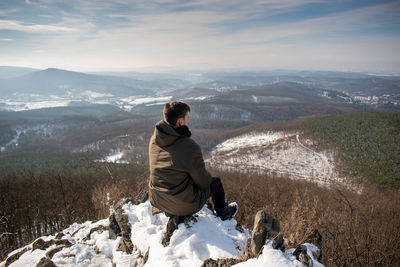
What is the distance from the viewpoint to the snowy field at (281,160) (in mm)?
66438

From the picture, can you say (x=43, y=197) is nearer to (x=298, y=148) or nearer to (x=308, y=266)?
(x=308, y=266)

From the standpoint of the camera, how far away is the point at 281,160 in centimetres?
7869

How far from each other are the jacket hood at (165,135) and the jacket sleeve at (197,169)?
43 centimetres

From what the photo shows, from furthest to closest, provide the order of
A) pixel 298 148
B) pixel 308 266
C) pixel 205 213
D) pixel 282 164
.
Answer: pixel 298 148
pixel 282 164
pixel 205 213
pixel 308 266

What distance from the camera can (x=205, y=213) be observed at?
4.93 metres

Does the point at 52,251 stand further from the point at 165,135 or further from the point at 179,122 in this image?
the point at 179,122

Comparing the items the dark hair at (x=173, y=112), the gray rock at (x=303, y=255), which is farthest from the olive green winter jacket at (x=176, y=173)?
the gray rock at (x=303, y=255)

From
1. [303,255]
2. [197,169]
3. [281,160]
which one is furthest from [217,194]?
[281,160]

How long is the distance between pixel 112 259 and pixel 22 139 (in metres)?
174

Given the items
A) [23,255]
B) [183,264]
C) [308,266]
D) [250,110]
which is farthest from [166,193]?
[250,110]

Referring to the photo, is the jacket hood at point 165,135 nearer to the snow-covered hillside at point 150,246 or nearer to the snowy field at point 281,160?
the snow-covered hillside at point 150,246

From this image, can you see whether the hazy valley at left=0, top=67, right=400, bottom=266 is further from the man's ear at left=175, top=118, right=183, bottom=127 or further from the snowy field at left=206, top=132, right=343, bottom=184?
the man's ear at left=175, top=118, right=183, bottom=127

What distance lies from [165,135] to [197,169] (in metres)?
0.91

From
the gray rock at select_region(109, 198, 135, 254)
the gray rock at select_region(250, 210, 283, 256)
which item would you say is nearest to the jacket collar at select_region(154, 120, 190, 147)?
the gray rock at select_region(250, 210, 283, 256)
